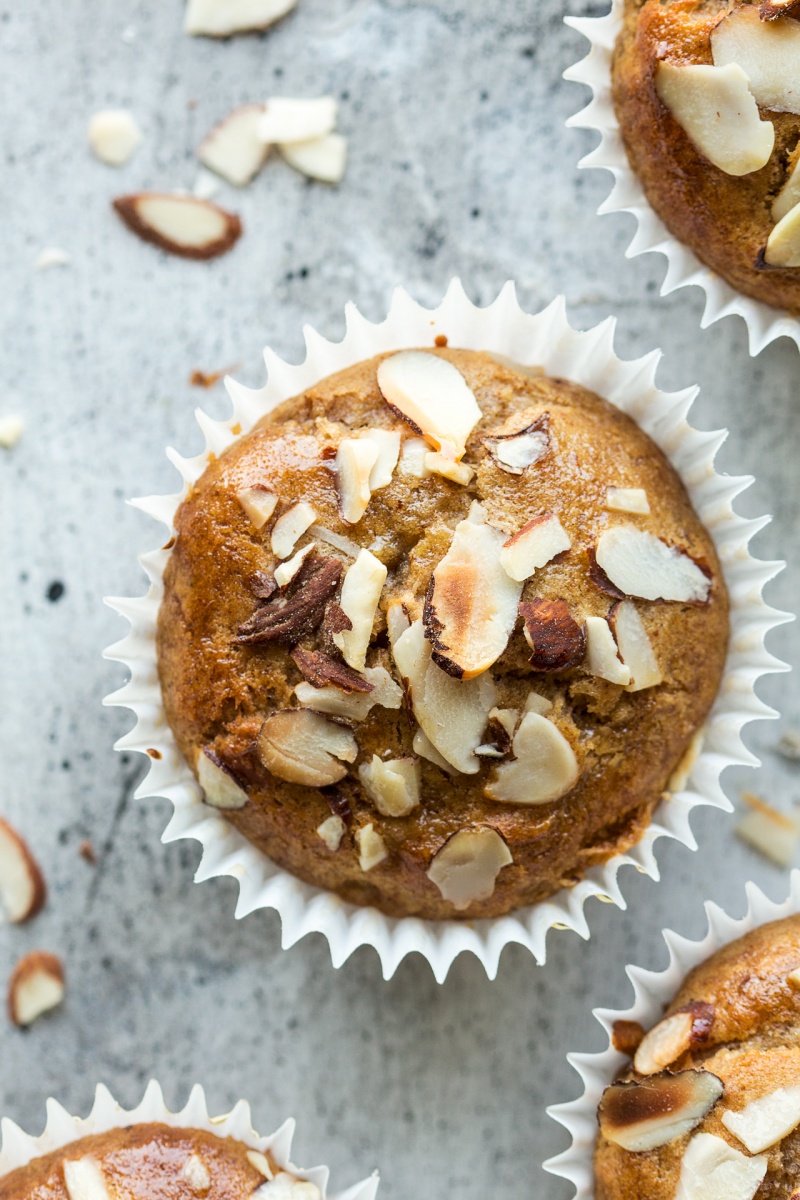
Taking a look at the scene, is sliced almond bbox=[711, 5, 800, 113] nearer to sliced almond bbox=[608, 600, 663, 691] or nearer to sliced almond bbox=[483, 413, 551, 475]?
sliced almond bbox=[483, 413, 551, 475]

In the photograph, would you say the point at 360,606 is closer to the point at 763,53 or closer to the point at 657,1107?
the point at 657,1107

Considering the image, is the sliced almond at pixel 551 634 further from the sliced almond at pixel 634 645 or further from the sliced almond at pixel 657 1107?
the sliced almond at pixel 657 1107

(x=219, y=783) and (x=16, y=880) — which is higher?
(x=219, y=783)

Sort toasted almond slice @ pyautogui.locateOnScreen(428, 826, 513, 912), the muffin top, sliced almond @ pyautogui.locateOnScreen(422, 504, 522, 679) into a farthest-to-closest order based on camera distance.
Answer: the muffin top → toasted almond slice @ pyautogui.locateOnScreen(428, 826, 513, 912) → sliced almond @ pyautogui.locateOnScreen(422, 504, 522, 679)

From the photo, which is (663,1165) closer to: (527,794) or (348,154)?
(527,794)

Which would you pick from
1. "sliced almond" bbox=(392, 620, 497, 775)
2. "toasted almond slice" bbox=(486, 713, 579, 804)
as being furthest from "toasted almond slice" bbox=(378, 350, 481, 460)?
"toasted almond slice" bbox=(486, 713, 579, 804)

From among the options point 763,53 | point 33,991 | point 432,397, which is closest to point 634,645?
point 432,397
